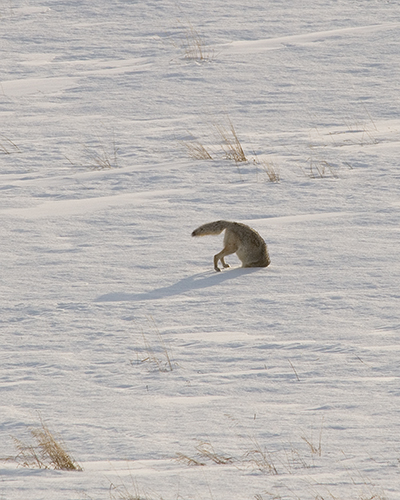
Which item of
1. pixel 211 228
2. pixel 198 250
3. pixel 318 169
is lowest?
pixel 318 169

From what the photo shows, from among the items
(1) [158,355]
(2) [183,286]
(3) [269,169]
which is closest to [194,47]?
(3) [269,169]

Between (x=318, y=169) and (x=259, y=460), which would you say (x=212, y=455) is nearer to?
(x=259, y=460)

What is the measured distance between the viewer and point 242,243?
7.30 meters

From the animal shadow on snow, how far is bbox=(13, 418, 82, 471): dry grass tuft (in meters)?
2.51

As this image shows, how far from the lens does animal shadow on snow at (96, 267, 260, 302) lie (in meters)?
6.56

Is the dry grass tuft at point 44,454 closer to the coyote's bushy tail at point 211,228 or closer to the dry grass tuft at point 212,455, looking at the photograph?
the dry grass tuft at point 212,455

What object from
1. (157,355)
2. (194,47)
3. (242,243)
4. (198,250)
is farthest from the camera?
(194,47)

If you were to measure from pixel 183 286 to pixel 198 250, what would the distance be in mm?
1146

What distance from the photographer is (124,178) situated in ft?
33.0

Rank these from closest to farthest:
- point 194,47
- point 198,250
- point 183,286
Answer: point 183,286, point 198,250, point 194,47

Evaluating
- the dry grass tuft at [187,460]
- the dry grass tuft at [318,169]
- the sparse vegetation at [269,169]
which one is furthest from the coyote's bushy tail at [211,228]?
the dry grass tuft at [187,460]

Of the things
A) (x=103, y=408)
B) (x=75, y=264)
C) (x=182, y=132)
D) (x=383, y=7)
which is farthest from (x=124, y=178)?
(x=383, y=7)

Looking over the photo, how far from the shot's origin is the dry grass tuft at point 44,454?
3.80 meters

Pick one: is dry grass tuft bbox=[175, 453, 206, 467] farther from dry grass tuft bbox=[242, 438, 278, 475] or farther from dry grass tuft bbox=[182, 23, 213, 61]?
dry grass tuft bbox=[182, 23, 213, 61]
